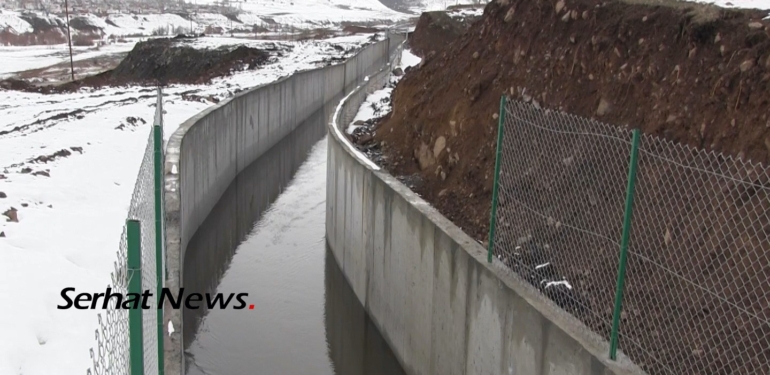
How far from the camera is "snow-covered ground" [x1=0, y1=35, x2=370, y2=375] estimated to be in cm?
603

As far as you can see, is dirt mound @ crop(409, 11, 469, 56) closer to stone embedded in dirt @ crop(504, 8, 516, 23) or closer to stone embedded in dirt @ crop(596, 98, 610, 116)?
stone embedded in dirt @ crop(504, 8, 516, 23)

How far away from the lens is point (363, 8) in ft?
585

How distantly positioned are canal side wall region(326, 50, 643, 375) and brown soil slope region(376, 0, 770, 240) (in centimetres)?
92

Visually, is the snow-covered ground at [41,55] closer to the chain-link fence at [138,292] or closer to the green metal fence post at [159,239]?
the green metal fence post at [159,239]

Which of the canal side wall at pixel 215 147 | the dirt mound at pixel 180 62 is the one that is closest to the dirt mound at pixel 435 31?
the canal side wall at pixel 215 147

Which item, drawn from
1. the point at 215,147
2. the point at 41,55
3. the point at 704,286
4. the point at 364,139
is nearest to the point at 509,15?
the point at 364,139

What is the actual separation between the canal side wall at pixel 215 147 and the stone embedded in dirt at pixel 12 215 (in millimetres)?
1751

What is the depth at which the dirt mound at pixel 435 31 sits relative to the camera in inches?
1678

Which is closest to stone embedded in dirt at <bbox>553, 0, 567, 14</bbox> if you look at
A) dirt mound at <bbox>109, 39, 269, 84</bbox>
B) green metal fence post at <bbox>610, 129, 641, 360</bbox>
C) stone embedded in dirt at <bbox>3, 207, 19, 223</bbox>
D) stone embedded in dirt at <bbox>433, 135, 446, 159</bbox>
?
stone embedded in dirt at <bbox>433, 135, 446, 159</bbox>

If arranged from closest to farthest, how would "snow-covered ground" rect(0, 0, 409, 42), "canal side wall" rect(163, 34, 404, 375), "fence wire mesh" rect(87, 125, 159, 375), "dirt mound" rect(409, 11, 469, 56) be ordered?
1. "fence wire mesh" rect(87, 125, 159, 375)
2. "canal side wall" rect(163, 34, 404, 375)
3. "dirt mound" rect(409, 11, 469, 56)
4. "snow-covered ground" rect(0, 0, 409, 42)

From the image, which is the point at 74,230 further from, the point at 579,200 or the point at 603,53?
the point at 603,53

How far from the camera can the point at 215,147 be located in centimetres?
1819

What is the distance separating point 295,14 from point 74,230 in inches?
5069

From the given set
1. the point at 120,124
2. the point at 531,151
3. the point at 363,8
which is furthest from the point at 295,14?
the point at 531,151
